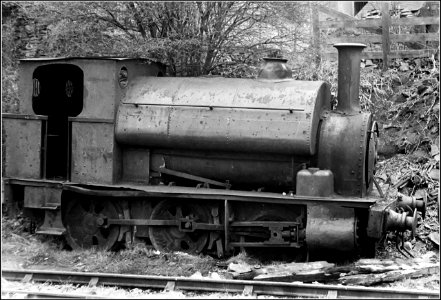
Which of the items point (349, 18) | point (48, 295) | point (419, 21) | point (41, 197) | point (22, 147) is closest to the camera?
point (48, 295)

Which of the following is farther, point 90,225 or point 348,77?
point 90,225

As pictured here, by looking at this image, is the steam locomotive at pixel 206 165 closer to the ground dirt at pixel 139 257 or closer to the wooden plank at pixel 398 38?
the ground dirt at pixel 139 257

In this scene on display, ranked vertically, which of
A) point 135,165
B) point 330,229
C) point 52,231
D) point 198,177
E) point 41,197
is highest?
point 135,165

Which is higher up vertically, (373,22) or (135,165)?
(373,22)

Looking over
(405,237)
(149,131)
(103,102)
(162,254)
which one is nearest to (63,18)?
(103,102)

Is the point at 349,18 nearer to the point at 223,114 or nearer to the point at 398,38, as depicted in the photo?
the point at 398,38

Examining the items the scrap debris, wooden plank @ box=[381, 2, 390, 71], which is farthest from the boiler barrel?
wooden plank @ box=[381, 2, 390, 71]

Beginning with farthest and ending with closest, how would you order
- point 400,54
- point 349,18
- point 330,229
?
point 349,18 → point 400,54 → point 330,229

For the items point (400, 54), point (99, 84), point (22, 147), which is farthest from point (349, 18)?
point (22, 147)

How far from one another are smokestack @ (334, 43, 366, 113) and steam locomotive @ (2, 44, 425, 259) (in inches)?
0.8

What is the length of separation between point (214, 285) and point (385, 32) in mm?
8431

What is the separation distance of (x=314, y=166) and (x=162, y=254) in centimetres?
252

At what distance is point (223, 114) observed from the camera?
9141 millimetres

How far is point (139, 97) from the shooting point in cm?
964
